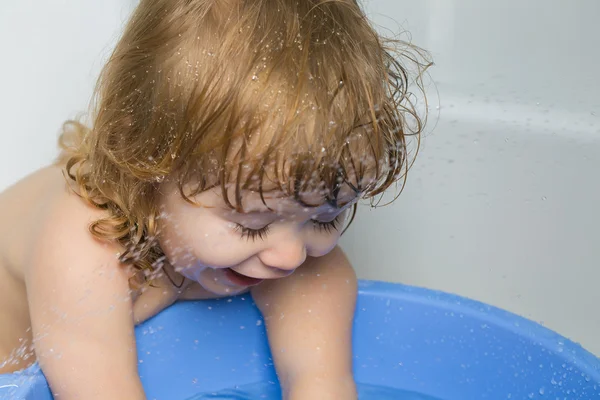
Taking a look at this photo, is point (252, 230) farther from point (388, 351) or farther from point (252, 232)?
point (388, 351)

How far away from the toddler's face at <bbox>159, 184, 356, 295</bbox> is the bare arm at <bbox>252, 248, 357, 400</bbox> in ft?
0.48

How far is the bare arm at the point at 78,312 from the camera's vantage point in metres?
0.92

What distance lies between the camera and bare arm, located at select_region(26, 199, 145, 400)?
919 mm

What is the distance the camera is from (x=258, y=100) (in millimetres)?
805

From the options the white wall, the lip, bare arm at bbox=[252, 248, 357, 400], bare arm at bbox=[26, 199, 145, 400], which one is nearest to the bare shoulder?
bare arm at bbox=[26, 199, 145, 400]

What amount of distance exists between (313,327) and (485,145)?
506 millimetres

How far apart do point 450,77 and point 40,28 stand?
26.2 inches

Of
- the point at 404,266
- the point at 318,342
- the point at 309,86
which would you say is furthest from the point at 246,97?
the point at 404,266

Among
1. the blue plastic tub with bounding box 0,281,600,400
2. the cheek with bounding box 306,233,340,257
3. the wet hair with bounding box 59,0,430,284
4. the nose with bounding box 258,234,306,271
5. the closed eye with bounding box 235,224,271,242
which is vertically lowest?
the blue plastic tub with bounding box 0,281,600,400

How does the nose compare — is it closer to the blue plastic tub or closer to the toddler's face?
the toddler's face

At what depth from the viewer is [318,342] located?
41.1 inches

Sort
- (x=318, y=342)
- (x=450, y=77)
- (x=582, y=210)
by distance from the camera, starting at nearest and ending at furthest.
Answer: (x=318, y=342) < (x=582, y=210) < (x=450, y=77)

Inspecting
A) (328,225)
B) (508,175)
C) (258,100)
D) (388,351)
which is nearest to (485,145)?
(508,175)

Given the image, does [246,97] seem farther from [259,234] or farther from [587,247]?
[587,247]
